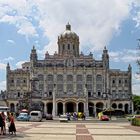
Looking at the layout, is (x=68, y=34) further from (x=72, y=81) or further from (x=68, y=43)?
(x=72, y=81)

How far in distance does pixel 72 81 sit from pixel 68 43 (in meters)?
14.5

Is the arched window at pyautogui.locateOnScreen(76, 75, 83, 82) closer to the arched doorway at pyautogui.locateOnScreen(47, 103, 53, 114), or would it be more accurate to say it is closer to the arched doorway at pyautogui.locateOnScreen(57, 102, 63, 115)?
the arched doorway at pyautogui.locateOnScreen(57, 102, 63, 115)

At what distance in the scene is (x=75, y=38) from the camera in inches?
5817

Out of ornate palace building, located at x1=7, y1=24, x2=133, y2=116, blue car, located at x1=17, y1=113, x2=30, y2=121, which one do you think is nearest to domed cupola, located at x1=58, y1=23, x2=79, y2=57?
ornate palace building, located at x1=7, y1=24, x2=133, y2=116

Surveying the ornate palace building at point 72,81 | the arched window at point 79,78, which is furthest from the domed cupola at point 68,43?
the arched window at point 79,78

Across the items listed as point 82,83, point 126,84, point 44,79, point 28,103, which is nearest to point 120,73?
point 126,84

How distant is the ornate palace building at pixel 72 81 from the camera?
13300 centimetres

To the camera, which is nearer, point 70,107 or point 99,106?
point 70,107

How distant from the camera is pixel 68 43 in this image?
146 metres

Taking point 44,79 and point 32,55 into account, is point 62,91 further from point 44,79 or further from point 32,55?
point 32,55

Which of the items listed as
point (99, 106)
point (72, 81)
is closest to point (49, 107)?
point (72, 81)

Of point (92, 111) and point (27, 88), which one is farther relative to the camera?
point (27, 88)

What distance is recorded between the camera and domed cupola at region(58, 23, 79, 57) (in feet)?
477

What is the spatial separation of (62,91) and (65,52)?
14.9 metres
